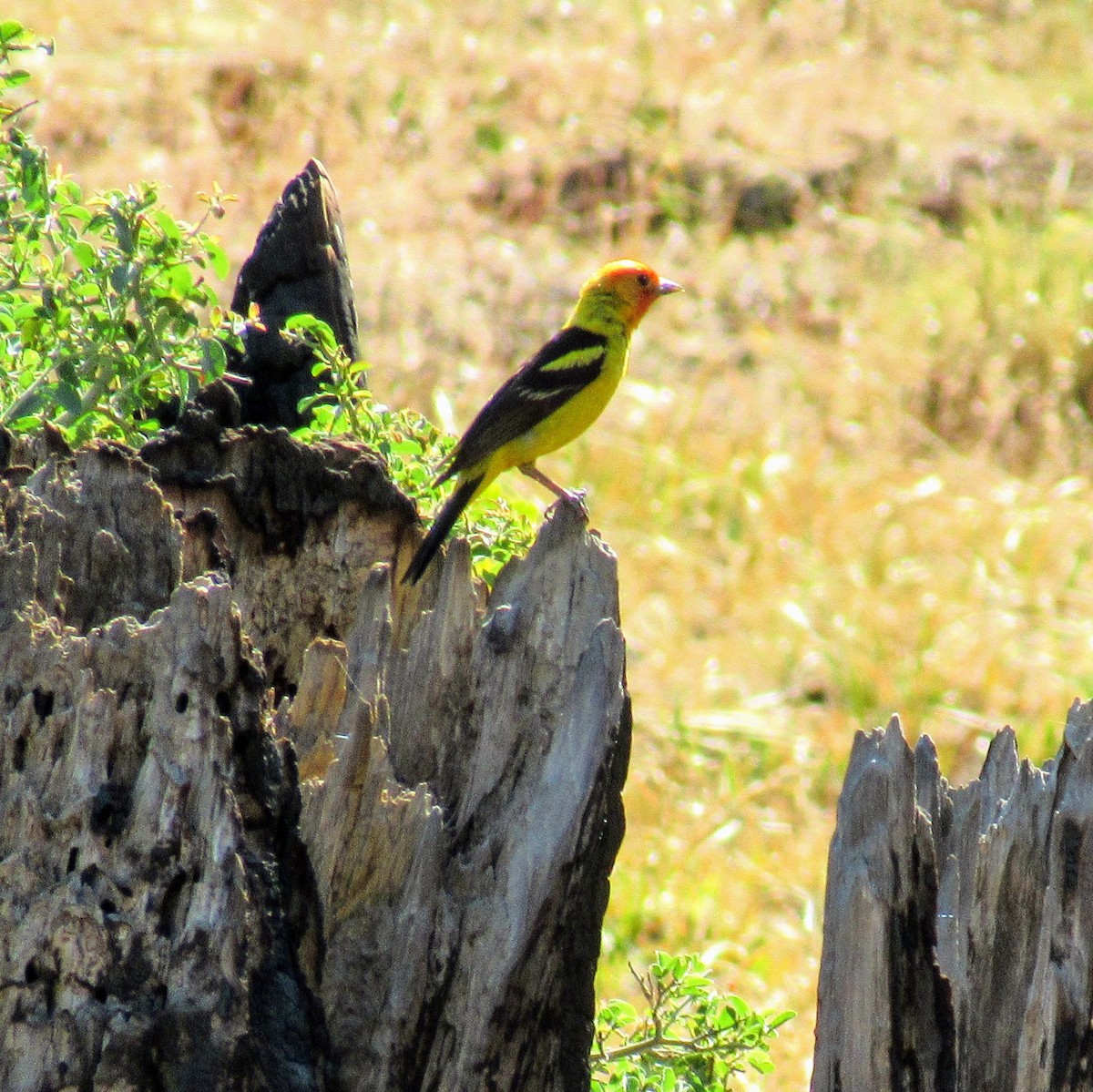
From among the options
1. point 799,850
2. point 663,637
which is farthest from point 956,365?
point 799,850

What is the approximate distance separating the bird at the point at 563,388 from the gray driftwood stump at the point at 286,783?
1047 millimetres

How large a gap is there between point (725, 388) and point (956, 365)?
4.21 feet

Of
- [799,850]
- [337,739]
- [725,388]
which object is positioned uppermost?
[725,388]

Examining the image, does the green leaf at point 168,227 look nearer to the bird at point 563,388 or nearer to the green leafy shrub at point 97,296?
the green leafy shrub at point 97,296

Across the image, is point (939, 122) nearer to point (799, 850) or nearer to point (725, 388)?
point (725, 388)

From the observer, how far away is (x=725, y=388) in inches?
368

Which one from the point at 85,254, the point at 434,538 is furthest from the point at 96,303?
the point at 434,538

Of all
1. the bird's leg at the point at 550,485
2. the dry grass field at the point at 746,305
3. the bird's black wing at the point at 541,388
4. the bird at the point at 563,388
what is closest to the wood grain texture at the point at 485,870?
the bird's leg at the point at 550,485

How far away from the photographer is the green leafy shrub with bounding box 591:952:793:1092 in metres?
2.97

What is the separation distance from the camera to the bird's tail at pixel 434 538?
9.66 ft

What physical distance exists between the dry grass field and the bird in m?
1.50

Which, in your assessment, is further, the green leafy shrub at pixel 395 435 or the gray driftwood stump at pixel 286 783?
the green leafy shrub at pixel 395 435

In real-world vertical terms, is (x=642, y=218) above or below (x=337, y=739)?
above

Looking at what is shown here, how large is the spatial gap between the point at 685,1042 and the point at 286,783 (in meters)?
1.14
